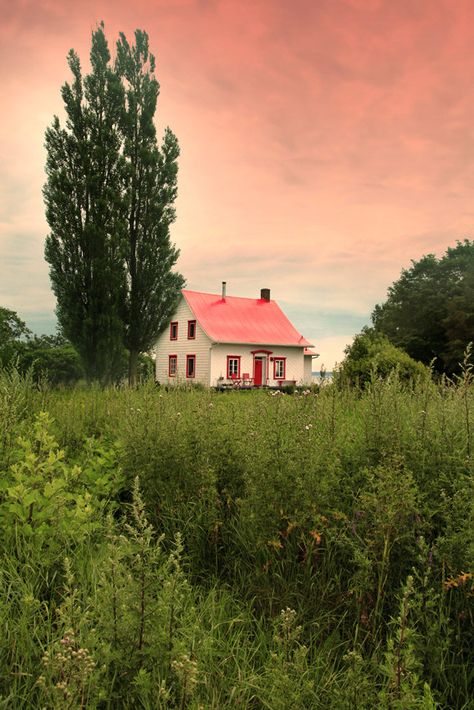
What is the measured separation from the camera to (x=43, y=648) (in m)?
2.64

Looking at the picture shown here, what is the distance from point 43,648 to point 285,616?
1266 mm

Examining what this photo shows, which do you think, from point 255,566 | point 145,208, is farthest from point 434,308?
point 255,566

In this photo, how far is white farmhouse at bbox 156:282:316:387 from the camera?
98.8 feet

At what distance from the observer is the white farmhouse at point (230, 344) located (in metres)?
30.1

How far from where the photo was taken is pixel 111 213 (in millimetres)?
20797

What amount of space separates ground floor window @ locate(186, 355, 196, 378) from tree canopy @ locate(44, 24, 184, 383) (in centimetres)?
781

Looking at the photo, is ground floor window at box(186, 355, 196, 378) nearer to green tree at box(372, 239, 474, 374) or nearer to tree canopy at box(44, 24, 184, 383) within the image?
tree canopy at box(44, 24, 184, 383)

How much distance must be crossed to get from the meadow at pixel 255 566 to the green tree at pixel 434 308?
29.6 m

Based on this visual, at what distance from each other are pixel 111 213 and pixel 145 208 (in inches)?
68.8

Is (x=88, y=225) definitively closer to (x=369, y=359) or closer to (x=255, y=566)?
(x=369, y=359)

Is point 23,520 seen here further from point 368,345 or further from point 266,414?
point 368,345

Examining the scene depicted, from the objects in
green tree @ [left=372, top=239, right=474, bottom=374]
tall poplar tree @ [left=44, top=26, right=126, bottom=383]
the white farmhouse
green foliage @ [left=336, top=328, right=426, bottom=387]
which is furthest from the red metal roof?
green foliage @ [left=336, top=328, right=426, bottom=387]

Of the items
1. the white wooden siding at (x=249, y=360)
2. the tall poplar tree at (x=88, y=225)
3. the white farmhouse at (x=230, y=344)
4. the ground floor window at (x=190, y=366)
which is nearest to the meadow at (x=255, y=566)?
the tall poplar tree at (x=88, y=225)

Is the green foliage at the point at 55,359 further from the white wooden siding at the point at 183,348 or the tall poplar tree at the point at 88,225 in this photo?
the tall poplar tree at the point at 88,225
